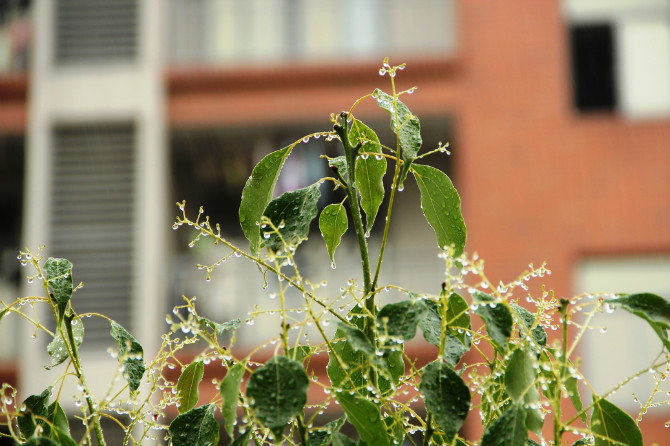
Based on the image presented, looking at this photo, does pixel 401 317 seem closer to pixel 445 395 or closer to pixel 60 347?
pixel 445 395

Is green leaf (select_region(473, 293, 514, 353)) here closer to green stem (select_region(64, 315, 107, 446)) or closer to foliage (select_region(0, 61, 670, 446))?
foliage (select_region(0, 61, 670, 446))

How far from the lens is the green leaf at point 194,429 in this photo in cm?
75

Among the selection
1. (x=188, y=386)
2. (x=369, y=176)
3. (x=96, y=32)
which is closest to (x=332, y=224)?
(x=369, y=176)

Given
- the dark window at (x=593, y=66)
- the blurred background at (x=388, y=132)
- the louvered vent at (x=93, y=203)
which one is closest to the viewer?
the blurred background at (x=388, y=132)

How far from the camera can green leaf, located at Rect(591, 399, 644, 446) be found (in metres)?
0.70

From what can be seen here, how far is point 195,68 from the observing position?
5.92 m

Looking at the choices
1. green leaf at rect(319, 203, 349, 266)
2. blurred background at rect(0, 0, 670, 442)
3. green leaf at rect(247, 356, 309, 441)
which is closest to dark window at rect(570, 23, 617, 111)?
blurred background at rect(0, 0, 670, 442)

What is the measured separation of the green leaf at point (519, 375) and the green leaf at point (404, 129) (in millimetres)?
173

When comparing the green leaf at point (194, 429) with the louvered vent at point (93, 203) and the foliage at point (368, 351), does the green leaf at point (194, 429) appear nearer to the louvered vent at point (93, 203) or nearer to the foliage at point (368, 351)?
the foliage at point (368, 351)

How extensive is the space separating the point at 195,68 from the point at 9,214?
2270 mm

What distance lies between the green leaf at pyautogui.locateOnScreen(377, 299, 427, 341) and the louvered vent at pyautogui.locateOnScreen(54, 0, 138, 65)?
18.6 feet

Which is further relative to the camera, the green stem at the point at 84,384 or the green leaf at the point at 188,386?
the green leaf at the point at 188,386

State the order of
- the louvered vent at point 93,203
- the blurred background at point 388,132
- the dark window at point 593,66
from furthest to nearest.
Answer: the dark window at point 593,66 < the louvered vent at point 93,203 < the blurred background at point 388,132

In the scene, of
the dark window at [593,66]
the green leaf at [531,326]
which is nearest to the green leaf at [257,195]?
the green leaf at [531,326]
